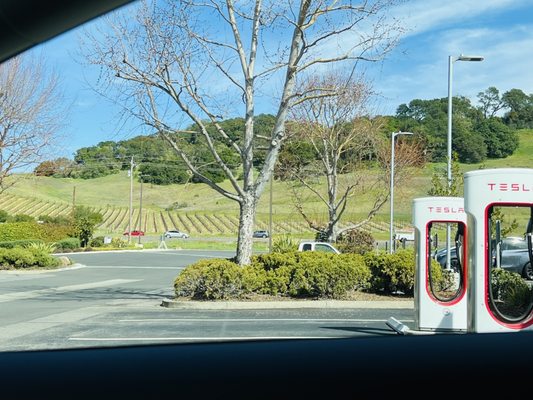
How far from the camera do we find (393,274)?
52.3 feet

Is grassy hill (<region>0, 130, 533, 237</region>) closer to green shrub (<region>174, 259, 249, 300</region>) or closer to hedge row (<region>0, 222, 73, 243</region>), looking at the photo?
hedge row (<region>0, 222, 73, 243</region>)

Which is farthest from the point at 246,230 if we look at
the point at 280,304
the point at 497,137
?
the point at 497,137

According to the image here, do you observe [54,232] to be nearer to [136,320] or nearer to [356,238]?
[356,238]

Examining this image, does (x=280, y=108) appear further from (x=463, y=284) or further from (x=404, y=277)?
(x=463, y=284)

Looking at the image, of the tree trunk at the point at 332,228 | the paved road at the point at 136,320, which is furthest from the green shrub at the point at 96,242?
the paved road at the point at 136,320

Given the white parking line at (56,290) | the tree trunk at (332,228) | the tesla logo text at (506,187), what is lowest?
the white parking line at (56,290)

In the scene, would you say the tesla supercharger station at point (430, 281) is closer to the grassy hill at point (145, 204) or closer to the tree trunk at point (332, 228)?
the tree trunk at point (332, 228)

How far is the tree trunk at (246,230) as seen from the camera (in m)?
16.6

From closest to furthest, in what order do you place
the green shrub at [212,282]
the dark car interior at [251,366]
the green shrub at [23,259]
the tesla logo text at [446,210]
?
the dark car interior at [251,366], the tesla logo text at [446,210], the green shrub at [212,282], the green shrub at [23,259]

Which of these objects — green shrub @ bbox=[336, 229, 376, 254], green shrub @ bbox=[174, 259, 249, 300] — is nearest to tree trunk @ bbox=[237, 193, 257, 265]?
green shrub @ bbox=[174, 259, 249, 300]

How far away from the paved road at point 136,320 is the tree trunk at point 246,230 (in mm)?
2294

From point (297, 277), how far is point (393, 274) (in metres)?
2.34

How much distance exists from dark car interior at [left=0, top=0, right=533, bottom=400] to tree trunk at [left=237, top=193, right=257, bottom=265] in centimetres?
1211

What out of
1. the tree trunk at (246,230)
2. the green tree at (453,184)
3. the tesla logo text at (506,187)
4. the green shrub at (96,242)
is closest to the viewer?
the tesla logo text at (506,187)
